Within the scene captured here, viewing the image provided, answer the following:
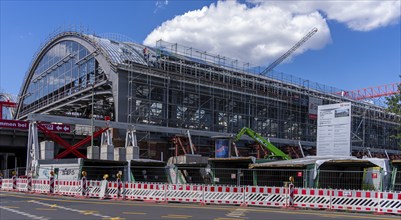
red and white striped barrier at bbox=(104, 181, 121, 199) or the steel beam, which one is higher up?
the steel beam

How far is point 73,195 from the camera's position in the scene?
27.7 m

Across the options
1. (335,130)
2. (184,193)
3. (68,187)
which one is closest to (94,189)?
(68,187)

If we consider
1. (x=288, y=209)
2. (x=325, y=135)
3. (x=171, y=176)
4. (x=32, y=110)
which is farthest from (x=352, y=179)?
(x=32, y=110)

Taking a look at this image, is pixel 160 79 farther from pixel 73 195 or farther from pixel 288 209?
pixel 288 209

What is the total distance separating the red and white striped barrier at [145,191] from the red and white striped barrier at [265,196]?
5.01m

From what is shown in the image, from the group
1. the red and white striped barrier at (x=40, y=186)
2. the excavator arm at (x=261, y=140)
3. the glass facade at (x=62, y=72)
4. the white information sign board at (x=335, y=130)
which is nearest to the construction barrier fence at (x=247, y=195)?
the red and white striped barrier at (x=40, y=186)

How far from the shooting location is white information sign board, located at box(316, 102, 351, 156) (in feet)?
116

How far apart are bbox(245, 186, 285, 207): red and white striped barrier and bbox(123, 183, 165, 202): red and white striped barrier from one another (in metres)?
5.01

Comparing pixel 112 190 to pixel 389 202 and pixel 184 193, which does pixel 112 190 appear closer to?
pixel 184 193

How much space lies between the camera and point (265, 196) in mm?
20875

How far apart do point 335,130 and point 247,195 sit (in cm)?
1773

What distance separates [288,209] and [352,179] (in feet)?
16.7

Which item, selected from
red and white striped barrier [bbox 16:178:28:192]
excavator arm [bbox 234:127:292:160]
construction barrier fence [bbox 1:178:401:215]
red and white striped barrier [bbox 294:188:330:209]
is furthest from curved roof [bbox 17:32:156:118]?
red and white striped barrier [bbox 294:188:330:209]

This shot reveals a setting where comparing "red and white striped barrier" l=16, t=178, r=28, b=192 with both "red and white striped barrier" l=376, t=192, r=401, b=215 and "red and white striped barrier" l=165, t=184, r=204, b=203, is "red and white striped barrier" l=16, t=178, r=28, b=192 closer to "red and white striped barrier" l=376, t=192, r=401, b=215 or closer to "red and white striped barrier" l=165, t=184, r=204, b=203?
"red and white striped barrier" l=165, t=184, r=204, b=203
